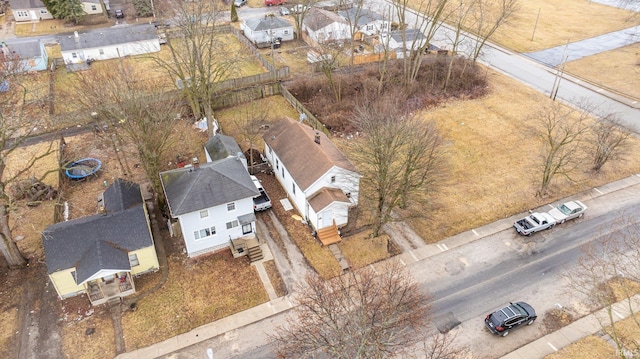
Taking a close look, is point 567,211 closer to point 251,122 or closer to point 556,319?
point 556,319

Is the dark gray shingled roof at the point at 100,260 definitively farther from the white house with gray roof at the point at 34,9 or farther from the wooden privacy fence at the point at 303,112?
the white house with gray roof at the point at 34,9

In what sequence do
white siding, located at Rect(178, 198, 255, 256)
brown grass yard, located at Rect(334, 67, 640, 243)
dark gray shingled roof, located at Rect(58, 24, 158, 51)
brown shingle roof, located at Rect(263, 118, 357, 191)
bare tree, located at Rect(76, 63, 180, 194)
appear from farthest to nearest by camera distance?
1. dark gray shingled roof, located at Rect(58, 24, 158, 51)
2. brown grass yard, located at Rect(334, 67, 640, 243)
3. brown shingle roof, located at Rect(263, 118, 357, 191)
4. bare tree, located at Rect(76, 63, 180, 194)
5. white siding, located at Rect(178, 198, 255, 256)

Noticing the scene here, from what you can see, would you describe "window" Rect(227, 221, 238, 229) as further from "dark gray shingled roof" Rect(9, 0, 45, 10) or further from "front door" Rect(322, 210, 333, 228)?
"dark gray shingled roof" Rect(9, 0, 45, 10)

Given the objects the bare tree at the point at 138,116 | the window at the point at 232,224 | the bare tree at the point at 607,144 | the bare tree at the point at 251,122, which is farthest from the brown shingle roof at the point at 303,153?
the bare tree at the point at 607,144

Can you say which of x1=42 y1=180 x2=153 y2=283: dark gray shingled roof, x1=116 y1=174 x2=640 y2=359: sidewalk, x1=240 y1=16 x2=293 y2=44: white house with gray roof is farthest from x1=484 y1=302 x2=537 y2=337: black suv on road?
x1=240 y1=16 x2=293 y2=44: white house with gray roof

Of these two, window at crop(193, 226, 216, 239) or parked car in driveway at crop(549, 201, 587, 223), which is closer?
window at crop(193, 226, 216, 239)

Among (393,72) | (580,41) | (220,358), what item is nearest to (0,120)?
(220,358)
